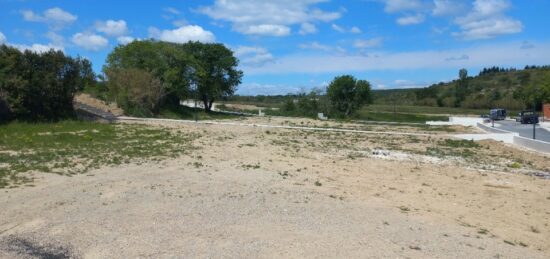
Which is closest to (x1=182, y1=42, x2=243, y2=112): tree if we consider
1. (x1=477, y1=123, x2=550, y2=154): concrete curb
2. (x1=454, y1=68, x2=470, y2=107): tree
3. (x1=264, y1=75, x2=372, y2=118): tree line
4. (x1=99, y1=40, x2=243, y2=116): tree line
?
(x1=99, y1=40, x2=243, y2=116): tree line

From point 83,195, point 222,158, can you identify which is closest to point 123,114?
point 222,158

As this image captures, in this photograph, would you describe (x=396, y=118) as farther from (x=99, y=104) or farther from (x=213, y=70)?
(x=99, y=104)

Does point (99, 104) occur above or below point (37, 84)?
below

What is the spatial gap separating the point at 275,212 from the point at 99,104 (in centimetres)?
4085

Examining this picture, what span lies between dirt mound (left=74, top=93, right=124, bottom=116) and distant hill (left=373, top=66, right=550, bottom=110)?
61537mm

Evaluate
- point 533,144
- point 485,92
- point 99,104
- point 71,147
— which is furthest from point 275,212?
point 485,92

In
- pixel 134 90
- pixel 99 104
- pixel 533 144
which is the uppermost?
pixel 134 90

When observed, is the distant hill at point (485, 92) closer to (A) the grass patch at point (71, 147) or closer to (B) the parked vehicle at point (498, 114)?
(B) the parked vehicle at point (498, 114)

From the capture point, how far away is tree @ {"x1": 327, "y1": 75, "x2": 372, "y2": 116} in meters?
74.6

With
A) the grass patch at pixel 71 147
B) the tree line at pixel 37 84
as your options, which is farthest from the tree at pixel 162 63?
the grass patch at pixel 71 147

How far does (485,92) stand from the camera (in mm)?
127500

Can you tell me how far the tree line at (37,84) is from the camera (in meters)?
29.8

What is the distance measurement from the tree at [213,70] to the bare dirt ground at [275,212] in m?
42.7

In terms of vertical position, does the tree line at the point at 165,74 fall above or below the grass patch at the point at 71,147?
above
